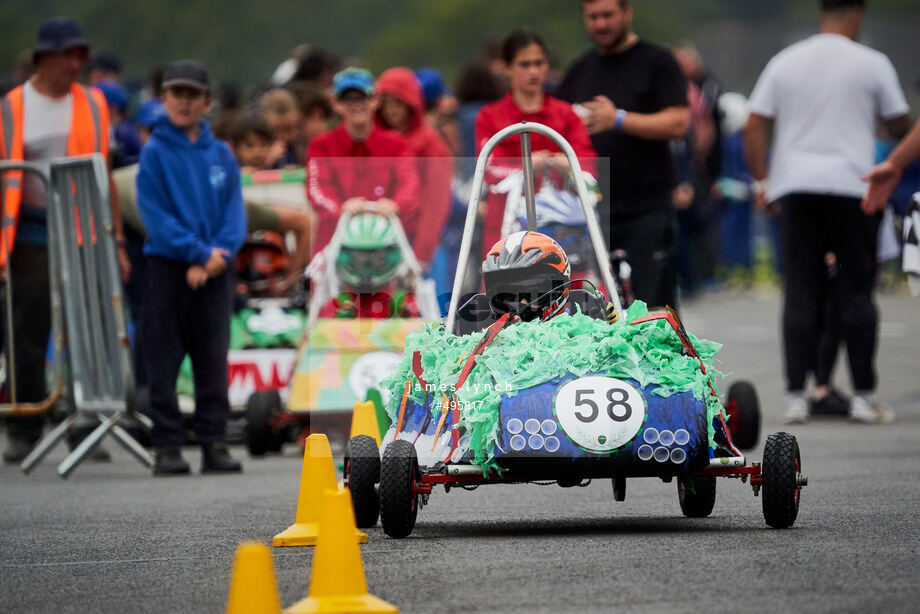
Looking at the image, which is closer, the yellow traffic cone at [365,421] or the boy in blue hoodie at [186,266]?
the yellow traffic cone at [365,421]

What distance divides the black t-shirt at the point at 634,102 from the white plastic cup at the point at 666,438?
12.9 ft

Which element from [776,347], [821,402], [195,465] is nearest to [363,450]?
[195,465]

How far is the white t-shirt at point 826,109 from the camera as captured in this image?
1192 centimetres

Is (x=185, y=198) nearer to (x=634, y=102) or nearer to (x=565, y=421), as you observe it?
(x=634, y=102)

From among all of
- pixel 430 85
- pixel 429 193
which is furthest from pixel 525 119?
pixel 430 85

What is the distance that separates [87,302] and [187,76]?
4.80 feet

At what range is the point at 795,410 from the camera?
38.8ft

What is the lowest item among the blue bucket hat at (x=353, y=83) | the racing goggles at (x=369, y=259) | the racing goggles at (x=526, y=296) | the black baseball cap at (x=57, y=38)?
the racing goggles at (x=369, y=259)

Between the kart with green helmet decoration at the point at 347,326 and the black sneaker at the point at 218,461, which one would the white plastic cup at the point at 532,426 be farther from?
the kart with green helmet decoration at the point at 347,326

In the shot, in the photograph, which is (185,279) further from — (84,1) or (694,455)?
(84,1)

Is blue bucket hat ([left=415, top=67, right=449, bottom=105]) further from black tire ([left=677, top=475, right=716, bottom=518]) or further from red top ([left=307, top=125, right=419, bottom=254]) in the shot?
black tire ([left=677, top=475, right=716, bottom=518])

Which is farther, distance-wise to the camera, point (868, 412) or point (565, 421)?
point (868, 412)

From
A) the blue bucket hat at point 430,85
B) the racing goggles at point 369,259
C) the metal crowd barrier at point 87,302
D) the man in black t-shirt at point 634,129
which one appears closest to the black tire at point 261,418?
the metal crowd barrier at point 87,302

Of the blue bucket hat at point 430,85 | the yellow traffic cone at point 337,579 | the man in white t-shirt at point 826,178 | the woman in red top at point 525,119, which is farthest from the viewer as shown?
the blue bucket hat at point 430,85
